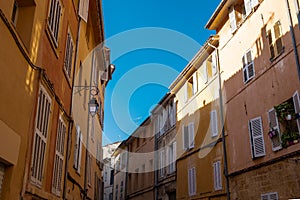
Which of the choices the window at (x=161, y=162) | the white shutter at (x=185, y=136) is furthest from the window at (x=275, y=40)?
the window at (x=161, y=162)

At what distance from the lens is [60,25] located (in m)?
9.09

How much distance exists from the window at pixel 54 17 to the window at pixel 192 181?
12.5 meters

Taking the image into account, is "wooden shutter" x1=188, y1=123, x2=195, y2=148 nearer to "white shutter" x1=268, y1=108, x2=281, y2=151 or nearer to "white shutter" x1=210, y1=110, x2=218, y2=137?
"white shutter" x1=210, y1=110, x2=218, y2=137

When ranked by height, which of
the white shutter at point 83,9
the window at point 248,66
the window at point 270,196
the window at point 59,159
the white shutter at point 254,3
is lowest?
the window at point 270,196

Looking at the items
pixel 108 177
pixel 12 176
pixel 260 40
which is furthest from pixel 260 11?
pixel 108 177

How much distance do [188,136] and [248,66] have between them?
7444 mm

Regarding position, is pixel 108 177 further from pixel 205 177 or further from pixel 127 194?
pixel 205 177

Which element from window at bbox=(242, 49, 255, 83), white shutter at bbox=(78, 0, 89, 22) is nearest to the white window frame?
window at bbox=(242, 49, 255, 83)

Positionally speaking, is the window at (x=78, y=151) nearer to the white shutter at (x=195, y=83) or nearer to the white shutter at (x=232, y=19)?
the white shutter at (x=232, y=19)

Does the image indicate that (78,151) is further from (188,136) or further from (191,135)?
(188,136)

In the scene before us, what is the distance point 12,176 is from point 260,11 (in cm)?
1151

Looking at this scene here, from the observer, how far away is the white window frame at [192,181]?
18.5 metres

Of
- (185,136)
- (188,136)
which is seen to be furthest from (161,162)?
(188,136)

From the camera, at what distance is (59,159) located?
8953 millimetres
